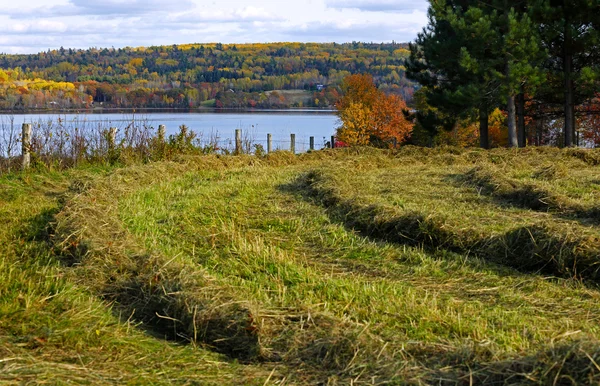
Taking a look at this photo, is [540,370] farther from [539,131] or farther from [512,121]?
[539,131]

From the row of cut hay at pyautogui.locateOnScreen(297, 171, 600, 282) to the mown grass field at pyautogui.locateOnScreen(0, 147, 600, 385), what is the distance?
0.02m

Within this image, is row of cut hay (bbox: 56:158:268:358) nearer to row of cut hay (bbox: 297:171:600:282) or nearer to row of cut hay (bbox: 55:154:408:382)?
row of cut hay (bbox: 55:154:408:382)

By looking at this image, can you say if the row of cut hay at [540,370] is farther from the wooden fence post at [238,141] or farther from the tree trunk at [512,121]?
the tree trunk at [512,121]

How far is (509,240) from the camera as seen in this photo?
21.3ft

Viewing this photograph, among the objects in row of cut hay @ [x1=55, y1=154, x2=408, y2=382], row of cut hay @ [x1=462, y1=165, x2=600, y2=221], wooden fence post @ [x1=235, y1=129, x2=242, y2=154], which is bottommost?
row of cut hay @ [x1=55, y1=154, x2=408, y2=382]

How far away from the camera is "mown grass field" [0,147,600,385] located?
3.75 m

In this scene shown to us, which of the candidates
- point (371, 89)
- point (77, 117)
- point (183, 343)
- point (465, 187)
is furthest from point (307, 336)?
point (371, 89)

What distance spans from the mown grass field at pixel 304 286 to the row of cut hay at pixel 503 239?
0.02 metres

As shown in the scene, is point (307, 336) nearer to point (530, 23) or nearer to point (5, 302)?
point (5, 302)

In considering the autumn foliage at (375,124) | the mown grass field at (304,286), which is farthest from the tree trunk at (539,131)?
the mown grass field at (304,286)

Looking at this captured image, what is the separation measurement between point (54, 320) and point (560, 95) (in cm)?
2307

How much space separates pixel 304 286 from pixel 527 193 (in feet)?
16.0

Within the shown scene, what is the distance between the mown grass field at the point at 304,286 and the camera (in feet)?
12.3

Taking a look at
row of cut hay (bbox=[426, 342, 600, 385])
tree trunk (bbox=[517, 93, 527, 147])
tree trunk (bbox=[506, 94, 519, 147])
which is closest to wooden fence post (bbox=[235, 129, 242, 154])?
tree trunk (bbox=[506, 94, 519, 147])
